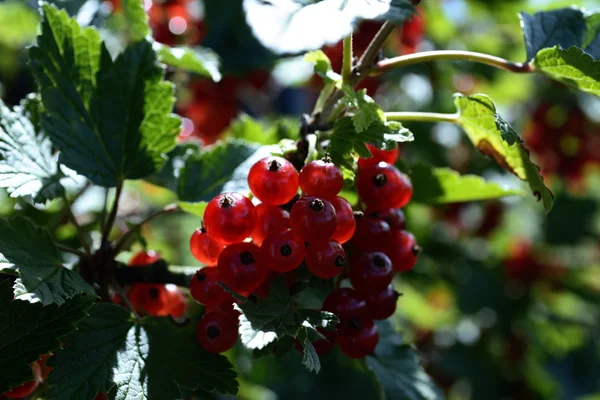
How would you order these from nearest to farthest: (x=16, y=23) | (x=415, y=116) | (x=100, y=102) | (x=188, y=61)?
1. (x=415, y=116)
2. (x=100, y=102)
3. (x=188, y=61)
4. (x=16, y=23)

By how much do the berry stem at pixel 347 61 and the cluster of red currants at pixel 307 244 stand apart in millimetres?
209

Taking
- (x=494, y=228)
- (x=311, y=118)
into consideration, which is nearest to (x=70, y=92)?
(x=311, y=118)

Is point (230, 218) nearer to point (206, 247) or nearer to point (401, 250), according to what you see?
point (206, 247)

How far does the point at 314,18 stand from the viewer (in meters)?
1.19

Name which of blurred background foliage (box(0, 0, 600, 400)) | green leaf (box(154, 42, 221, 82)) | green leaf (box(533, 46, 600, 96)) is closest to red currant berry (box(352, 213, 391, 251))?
green leaf (box(533, 46, 600, 96))

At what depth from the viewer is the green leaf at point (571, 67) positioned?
3.95 feet

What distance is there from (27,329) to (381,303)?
2.30ft

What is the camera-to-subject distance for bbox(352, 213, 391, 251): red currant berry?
126 centimetres

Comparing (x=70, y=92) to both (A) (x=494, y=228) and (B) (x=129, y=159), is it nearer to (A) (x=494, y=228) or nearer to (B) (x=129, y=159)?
(B) (x=129, y=159)

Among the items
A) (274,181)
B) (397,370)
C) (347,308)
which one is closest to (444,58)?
(274,181)

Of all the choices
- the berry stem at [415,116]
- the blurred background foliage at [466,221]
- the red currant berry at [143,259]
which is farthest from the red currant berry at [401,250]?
the blurred background foliage at [466,221]

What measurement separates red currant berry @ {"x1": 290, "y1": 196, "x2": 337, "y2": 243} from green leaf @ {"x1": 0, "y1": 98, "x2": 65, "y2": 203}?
62 cm

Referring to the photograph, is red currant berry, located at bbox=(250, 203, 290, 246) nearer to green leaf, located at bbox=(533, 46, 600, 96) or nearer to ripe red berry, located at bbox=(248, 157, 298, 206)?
ripe red berry, located at bbox=(248, 157, 298, 206)

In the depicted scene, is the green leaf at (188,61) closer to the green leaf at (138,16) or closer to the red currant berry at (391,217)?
the green leaf at (138,16)
